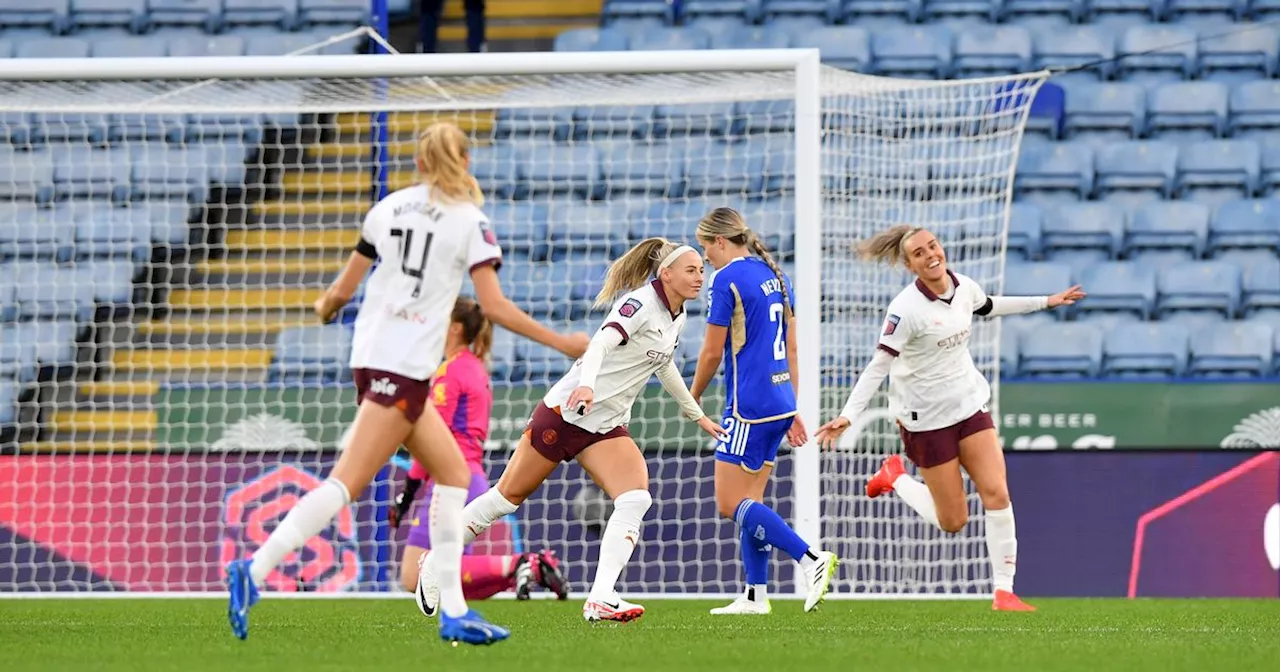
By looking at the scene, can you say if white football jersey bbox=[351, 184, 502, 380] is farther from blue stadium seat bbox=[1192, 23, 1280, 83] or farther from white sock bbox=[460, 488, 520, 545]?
blue stadium seat bbox=[1192, 23, 1280, 83]

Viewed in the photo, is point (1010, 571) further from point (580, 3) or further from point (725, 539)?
point (580, 3)

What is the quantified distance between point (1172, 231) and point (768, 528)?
706 cm

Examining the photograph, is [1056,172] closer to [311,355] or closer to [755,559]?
[311,355]

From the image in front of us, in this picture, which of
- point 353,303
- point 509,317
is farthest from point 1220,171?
point 509,317

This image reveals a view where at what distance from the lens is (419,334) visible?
575 cm

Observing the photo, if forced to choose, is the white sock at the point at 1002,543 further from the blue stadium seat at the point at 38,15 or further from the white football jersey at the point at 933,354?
the blue stadium seat at the point at 38,15

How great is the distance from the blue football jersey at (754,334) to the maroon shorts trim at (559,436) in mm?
789

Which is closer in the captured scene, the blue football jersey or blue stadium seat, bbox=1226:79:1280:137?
the blue football jersey

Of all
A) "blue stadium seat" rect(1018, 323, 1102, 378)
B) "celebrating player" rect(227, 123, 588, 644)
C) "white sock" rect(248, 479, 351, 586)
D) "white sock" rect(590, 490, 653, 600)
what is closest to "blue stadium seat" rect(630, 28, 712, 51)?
"blue stadium seat" rect(1018, 323, 1102, 378)

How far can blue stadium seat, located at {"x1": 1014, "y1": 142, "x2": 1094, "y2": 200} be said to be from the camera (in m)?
13.9

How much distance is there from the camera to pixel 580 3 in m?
16.5

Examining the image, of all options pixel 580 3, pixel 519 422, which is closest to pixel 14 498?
pixel 519 422

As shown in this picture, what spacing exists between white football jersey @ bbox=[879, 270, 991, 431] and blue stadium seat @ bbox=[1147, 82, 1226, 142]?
6.62 meters

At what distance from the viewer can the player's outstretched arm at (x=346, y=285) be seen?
5.70 meters
